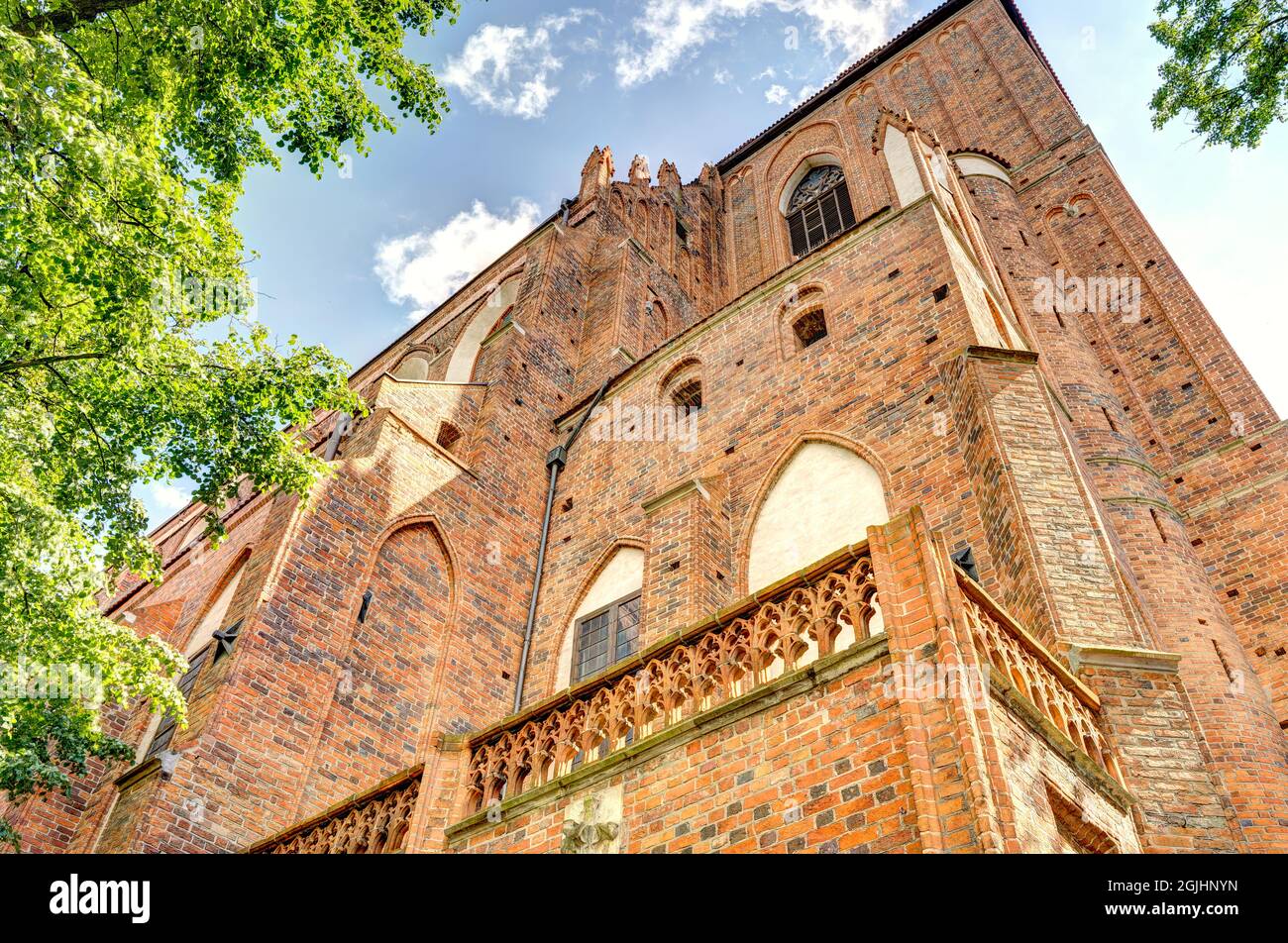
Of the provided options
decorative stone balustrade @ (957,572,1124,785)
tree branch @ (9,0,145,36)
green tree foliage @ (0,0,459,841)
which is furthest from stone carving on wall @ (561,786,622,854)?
tree branch @ (9,0,145,36)

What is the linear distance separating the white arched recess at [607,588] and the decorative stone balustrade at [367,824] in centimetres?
458

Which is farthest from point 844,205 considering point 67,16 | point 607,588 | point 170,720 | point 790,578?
point 790,578

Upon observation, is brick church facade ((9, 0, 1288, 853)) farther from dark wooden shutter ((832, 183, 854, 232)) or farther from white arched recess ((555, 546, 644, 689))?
dark wooden shutter ((832, 183, 854, 232))

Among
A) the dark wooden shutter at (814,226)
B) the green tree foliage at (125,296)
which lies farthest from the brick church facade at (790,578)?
the dark wooden shutter at (814,226)

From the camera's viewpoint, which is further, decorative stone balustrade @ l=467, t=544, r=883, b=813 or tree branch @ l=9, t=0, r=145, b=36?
tree branch @ l=9, t=0, r=145, b=36

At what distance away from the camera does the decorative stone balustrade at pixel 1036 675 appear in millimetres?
5887

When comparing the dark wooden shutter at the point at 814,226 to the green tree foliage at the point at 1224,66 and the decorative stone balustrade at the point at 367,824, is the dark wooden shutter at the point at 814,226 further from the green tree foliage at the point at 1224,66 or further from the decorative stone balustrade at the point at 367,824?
the decorative stone balustrade at the point at 367,824

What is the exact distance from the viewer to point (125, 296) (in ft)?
25.0

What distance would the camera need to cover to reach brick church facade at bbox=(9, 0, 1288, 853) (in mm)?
5711

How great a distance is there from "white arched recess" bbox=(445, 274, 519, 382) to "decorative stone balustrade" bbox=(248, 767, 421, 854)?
17.0m

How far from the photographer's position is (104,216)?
24.2ft

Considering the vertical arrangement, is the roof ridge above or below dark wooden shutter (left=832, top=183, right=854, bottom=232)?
above

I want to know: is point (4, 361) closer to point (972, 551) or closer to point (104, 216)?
point (104, 216)
